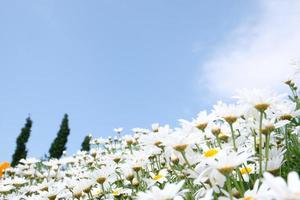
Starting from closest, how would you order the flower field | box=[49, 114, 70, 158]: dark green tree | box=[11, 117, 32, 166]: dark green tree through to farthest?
the flower field, box=[49, 114, 70, 158]: dark green tree, box=[11, 117, 32, 166]: dark green tree

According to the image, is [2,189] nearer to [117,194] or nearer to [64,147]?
[117,194]

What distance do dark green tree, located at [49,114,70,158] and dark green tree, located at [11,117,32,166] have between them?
2.05 metres

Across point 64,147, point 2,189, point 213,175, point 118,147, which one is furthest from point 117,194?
point 64,147

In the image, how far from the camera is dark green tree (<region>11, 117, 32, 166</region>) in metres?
29.7

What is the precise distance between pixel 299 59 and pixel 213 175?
7.27ft

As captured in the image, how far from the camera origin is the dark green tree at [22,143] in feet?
97.5

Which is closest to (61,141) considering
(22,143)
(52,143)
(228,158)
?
(52,143)

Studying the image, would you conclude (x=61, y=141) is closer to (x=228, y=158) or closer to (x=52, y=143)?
(x=52, y=143)

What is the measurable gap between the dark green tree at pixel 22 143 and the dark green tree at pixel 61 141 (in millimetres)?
2046

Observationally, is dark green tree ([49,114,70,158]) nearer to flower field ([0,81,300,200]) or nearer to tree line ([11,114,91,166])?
tree line ([11,114,91,166])

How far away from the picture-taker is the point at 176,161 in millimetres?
3043

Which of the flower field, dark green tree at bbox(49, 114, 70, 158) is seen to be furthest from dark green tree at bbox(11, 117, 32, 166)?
the flower field

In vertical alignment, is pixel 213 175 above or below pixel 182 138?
below

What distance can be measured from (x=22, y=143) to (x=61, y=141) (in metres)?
2.77
